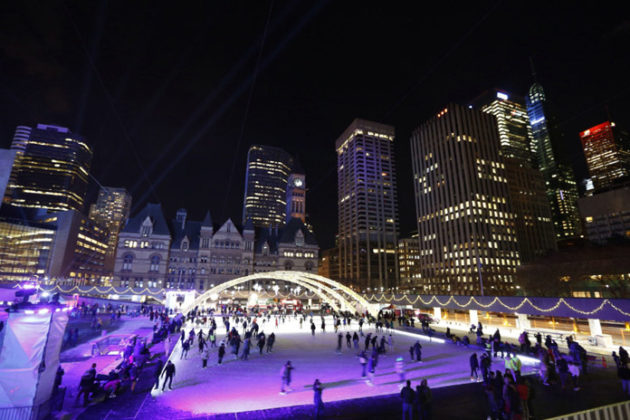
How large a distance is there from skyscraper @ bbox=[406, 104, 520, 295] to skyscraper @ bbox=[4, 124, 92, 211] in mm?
205308

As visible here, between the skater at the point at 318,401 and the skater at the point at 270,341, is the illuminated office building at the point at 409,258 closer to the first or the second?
the skater at the point at 270,341

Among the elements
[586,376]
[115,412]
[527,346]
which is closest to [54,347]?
[115,412]

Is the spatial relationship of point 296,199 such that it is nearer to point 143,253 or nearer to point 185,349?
point 143,253

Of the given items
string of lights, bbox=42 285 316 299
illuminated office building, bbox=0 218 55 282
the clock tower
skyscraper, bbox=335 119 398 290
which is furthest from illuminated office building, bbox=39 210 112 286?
skyscraper, bbox=335 119 398 290

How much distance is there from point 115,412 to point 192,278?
259 feet

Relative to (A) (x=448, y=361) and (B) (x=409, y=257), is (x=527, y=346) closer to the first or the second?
(A) (x=448, y=361)

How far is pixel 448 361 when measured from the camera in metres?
20.9

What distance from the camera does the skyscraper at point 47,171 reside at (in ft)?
600

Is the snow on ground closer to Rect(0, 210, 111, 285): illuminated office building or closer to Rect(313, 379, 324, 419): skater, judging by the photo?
Rect(313, 379, 324, 419): skater

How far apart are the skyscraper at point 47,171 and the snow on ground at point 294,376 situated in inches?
8575

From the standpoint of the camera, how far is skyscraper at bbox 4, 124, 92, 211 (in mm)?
183000

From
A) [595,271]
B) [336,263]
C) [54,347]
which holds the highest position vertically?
[336,263]

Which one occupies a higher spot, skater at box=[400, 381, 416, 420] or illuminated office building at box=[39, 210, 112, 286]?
illuminated office building at box=[39, 210, 112, 286]

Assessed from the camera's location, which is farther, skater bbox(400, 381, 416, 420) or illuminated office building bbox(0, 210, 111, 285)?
illuminated office building bbox(0, 210, 111, 285)
